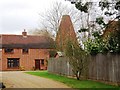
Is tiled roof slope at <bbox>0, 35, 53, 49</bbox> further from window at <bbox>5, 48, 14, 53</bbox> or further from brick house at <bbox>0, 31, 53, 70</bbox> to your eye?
window at <bbox>5, 48, 14, 53</bbox>

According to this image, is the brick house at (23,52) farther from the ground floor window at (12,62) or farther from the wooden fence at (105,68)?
the wooden fence at (105,68)

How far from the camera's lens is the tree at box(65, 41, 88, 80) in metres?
29.8

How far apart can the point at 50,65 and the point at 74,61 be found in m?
15.1

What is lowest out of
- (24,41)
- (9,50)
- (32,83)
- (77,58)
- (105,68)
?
(32,83)

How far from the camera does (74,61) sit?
30.4 meters

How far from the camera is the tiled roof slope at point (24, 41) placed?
7112 cm

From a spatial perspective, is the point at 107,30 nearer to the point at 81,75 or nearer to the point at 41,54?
the point at 81,75

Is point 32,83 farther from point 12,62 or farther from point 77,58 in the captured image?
point 12,62

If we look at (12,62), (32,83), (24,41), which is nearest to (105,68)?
(32,83)

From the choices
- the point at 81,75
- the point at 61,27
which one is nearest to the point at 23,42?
the point at 61,27

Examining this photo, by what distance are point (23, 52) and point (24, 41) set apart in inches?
101

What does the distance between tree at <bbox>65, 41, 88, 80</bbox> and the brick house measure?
39.1 metres

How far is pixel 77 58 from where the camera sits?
1190 inches

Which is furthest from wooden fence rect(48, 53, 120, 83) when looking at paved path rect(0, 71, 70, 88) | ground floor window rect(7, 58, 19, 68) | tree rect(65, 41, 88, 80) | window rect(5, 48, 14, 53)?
window rect(5, 48, 14, 53)
